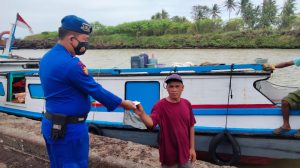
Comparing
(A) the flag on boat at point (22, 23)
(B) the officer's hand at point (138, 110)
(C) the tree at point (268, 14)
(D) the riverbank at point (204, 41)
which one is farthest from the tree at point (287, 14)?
(B) the officer's hand at point (138, 110)

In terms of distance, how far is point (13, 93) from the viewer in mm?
8867

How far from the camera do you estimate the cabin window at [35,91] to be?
759 cm

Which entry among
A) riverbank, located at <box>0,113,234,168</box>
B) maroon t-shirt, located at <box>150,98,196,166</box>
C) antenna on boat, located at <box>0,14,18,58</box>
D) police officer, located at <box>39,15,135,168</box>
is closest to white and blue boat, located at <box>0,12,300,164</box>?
riverbank, located at <box>0,113,234,168</box>

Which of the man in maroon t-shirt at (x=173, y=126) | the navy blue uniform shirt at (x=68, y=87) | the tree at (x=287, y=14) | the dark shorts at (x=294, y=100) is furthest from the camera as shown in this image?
the tree at (x=287, y=14)

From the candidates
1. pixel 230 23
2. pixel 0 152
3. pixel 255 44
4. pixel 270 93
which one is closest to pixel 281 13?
pixel 230 23

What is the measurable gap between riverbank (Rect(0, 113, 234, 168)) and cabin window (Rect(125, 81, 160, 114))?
2.10 metres

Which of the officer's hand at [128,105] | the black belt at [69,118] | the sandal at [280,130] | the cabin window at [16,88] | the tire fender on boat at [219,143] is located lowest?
the tire fender on boat at [219,143]

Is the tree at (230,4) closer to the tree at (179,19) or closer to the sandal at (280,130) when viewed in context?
the tree at (179,19)

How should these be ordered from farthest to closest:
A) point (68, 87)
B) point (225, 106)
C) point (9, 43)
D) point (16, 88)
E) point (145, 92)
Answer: point (9, 43)
point (16, 88)
point (145, 92)
point (225, 106)
point (68, 87)

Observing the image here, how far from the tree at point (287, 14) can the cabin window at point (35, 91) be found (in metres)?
64.8

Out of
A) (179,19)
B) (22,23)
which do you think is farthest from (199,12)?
(22,23)

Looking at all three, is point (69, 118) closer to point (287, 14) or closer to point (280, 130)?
point (280, 130)

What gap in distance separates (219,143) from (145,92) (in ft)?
5.74

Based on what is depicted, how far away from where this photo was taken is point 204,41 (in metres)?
60.3
